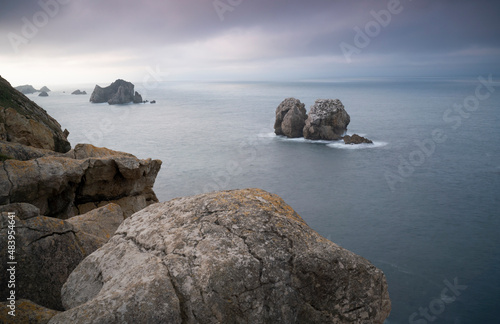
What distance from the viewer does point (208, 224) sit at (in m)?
6.04

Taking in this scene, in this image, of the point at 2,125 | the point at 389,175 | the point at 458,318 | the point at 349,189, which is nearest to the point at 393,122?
the point at 389,175

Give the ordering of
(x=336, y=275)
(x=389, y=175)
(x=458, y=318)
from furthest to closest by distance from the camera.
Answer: (x=389, y=175)
(x=458, y=318)
(x=336, y=275)

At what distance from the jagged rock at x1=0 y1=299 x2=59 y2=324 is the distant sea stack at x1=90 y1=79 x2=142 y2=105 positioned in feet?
628

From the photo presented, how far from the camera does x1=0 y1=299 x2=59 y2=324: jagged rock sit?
5.03 m

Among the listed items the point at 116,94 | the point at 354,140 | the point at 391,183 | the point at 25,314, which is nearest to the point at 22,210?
the point at 25,314

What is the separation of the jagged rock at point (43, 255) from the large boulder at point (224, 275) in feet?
2.85

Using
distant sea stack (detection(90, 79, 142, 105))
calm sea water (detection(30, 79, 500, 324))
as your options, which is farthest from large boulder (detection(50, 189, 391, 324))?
distant sea stack (detection(90, 79, 142, 105))

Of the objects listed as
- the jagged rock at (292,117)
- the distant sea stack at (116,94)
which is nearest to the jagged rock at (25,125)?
the jagged rock at (292,117)

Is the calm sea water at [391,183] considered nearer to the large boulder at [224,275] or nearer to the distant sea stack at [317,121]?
the distant sea stack at [317,121]

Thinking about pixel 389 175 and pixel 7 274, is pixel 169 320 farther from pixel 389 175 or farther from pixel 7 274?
pixel 389 175

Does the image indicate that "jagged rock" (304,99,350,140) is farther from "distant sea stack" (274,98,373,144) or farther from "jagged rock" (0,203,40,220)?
"jagged rock" (0,203,40,220)

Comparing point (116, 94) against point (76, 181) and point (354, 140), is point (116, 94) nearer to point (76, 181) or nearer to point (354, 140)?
point (354, 140)

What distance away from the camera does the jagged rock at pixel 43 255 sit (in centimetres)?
649

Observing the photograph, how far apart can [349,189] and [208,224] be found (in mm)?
54631
